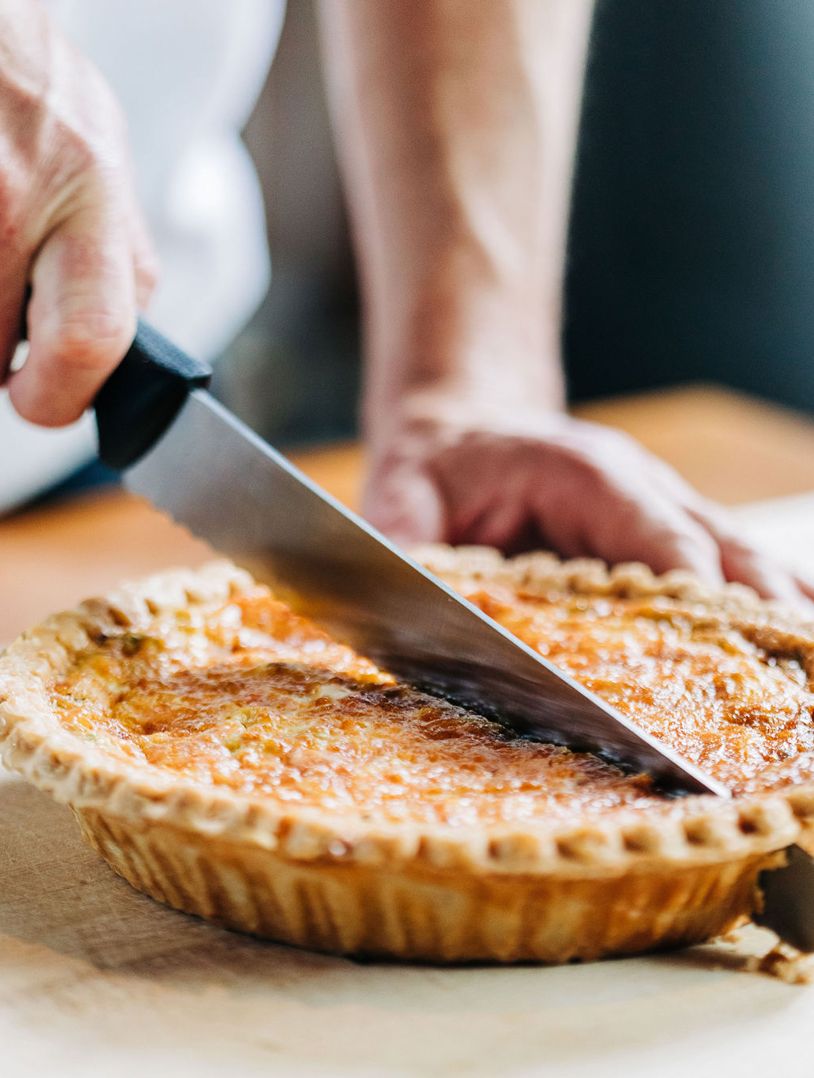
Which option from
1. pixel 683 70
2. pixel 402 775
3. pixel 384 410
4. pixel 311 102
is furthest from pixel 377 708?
pixel 311 102

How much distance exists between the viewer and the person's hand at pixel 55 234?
1313 mm

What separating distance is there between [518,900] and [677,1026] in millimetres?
153

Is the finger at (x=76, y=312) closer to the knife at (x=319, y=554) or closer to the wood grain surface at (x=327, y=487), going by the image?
the knife at (x=319, y=554)

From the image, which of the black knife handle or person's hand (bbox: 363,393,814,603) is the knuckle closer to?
the black knife handle

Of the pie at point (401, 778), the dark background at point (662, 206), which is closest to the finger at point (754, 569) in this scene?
the pie at point (401, 778)

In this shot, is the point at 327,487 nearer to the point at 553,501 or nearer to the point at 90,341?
the point at 553,501

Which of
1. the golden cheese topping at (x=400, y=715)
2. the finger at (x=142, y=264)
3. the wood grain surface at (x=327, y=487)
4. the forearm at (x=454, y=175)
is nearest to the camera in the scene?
the golden cheese topping at (x=400, y=715)

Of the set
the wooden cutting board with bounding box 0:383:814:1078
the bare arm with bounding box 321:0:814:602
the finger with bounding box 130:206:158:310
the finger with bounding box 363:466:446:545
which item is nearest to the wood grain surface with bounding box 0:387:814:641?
the bare arm with bounding box 321:0:814:602

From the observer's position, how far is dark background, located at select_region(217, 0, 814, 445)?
549 centimetres

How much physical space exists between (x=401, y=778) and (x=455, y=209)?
1.57 metres

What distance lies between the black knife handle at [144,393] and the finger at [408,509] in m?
0.54

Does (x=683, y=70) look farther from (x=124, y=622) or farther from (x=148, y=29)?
(x=124, y=622)

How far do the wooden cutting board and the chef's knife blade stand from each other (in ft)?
0.77

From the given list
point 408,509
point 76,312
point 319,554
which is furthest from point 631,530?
point 76,312
